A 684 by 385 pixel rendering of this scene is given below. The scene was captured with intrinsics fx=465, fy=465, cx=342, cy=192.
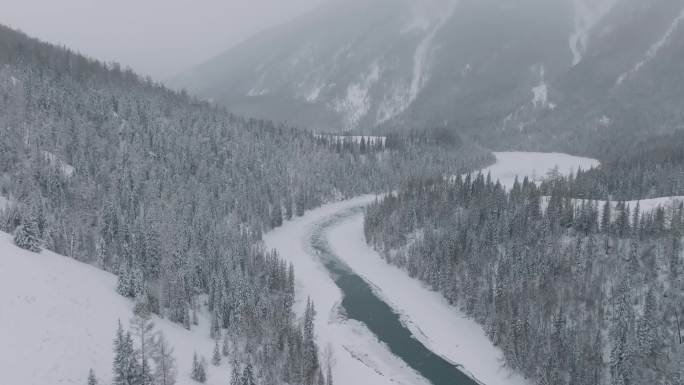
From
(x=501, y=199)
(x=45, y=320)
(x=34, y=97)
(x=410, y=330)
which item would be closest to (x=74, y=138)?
(x=34, y=97)

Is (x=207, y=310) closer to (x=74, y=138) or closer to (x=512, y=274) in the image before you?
(x=512, y=274)

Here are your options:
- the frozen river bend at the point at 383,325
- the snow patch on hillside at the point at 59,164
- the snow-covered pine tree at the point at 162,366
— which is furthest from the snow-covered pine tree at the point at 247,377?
the snow patch on hillside at the point at 59,164

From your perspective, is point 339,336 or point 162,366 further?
point 339,336

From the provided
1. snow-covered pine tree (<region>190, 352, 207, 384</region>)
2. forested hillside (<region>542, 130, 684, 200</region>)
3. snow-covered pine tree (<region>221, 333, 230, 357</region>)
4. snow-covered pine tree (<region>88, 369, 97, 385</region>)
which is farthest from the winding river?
forested hillside (<region>542, 130, 684, 200</region>)

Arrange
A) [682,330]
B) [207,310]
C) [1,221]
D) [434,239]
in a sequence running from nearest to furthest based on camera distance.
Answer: [682,330] → [1,221] → [207,310] → [434,239]

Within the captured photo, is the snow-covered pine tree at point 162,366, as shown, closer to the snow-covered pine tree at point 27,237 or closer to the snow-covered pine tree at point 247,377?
the snow-covered pine tree at point 247,377

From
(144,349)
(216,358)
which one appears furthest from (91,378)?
(216,358)

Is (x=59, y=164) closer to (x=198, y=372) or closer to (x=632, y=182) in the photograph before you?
(x=198, y=372)
